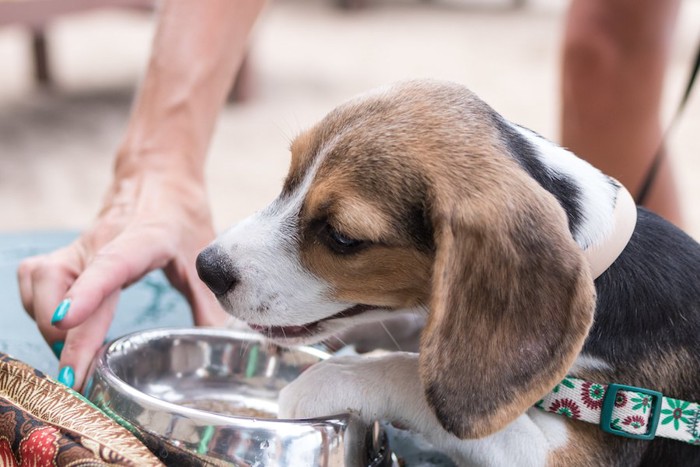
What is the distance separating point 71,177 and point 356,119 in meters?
4.30

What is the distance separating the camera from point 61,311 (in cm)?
161

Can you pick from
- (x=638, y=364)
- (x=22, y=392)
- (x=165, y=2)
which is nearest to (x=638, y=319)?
(x=638, y=364)

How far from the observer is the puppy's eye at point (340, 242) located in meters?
1.39

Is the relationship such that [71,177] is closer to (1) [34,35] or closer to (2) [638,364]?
(1) [34,35]

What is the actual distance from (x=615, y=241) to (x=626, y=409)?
0.75 ft

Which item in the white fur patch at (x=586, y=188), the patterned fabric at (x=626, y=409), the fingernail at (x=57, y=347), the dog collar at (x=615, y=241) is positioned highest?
the white fur patch at (x=586, y=188)

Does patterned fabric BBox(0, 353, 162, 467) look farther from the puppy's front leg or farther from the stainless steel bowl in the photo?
the puppy's front leg

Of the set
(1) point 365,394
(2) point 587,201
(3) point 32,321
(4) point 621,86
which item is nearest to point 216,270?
(1) point 365,394

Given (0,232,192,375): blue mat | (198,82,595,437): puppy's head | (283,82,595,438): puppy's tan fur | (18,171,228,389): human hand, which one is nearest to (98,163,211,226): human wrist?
(18,171,228,389): human hand

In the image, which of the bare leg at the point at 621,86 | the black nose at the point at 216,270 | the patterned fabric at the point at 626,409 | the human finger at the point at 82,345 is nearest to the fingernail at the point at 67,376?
the human finger at the point at 82,345

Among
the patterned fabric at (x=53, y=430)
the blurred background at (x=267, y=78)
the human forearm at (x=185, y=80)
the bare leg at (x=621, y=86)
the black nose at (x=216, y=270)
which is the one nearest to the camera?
the patterned fabric at (x=53, y=430)

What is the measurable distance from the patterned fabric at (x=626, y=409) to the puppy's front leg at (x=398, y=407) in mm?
36

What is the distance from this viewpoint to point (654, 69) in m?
2.66

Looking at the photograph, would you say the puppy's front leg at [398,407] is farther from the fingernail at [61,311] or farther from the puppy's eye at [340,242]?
the fingernail at [61,311]
